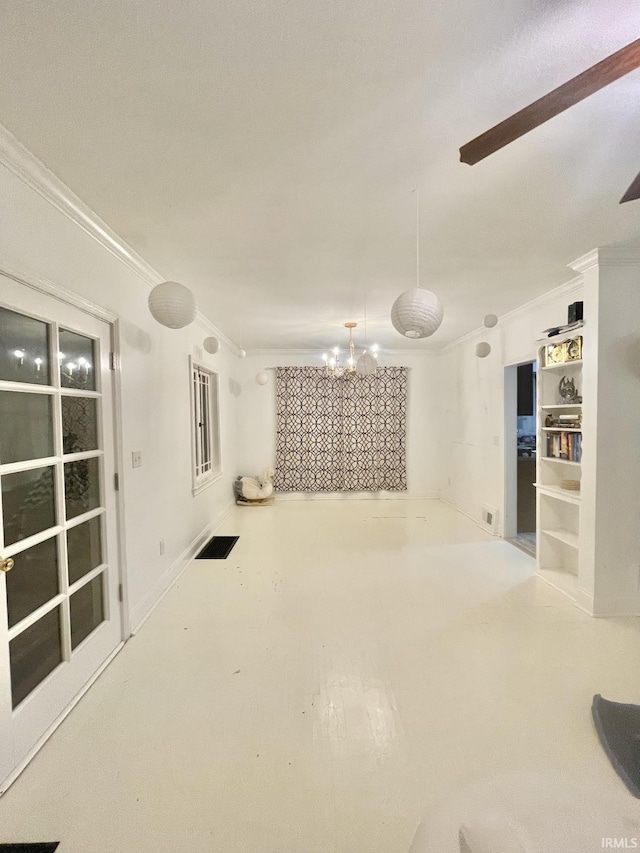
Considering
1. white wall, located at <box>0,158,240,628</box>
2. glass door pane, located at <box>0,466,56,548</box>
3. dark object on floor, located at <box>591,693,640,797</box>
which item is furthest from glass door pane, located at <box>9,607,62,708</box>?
dark object on floor, located at <box>591,693,640,797</box>

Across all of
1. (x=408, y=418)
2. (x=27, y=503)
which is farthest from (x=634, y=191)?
(x=408, y=418)

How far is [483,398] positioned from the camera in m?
5.09

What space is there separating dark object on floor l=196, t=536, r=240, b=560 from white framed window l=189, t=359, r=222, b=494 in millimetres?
636

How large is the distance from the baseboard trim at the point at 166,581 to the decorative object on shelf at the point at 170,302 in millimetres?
1928

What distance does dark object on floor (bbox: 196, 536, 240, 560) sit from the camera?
157 inches

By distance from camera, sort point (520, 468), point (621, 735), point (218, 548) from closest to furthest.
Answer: point (621, 735), point (218, 548), point (520, 468)

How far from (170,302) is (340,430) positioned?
15.5ft

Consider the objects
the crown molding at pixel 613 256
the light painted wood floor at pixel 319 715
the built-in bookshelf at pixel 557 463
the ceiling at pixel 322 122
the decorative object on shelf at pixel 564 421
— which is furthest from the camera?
the built-in bookshelf at pixel 557 463

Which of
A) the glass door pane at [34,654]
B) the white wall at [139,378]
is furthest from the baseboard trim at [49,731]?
the white wall at [139,378]

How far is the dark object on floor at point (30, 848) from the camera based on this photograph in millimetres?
1274

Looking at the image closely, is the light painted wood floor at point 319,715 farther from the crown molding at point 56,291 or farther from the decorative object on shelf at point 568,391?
the crown molding at point 56,291

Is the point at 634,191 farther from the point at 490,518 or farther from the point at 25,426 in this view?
the point at 490,518

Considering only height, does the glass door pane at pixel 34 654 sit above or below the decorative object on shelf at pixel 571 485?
below

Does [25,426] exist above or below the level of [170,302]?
below
